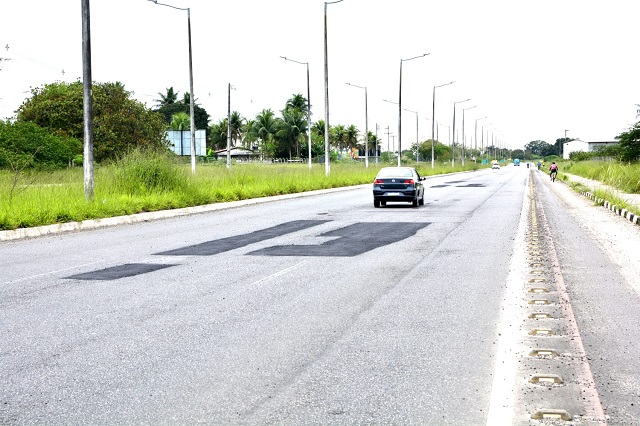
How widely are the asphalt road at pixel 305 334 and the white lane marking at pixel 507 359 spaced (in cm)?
2

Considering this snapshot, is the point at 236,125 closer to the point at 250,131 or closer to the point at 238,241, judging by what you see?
the point at 250,131

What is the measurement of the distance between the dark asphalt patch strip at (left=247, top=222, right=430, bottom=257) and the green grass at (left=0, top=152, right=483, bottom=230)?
266 inches

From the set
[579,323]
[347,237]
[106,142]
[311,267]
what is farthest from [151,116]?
[579,323]

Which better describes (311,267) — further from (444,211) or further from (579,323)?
(444,211)

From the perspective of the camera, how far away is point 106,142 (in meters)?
57.4

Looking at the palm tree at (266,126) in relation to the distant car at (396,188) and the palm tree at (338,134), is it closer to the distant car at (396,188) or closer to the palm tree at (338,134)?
the palm tree at (338,134)

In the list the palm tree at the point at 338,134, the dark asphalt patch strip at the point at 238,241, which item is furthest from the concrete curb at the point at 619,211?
the palm tree at the point at 338,134

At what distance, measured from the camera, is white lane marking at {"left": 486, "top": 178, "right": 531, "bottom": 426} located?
471 centimetres

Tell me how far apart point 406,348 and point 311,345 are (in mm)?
802

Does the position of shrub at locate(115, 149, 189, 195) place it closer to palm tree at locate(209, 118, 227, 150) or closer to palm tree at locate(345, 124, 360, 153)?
palm tree at locate(209, 118, 227, 150)

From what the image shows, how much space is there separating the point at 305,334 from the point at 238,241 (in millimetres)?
8355

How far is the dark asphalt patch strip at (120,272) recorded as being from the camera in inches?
406

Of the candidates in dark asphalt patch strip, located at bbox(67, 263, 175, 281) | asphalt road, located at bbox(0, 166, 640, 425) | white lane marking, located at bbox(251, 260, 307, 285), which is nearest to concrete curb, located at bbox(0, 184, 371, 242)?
asphalt road, located at bbox(0, 166, 640, 425)

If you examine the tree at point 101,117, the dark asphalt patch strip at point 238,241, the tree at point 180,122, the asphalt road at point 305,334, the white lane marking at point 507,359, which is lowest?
the white lane marking at point 507,359
